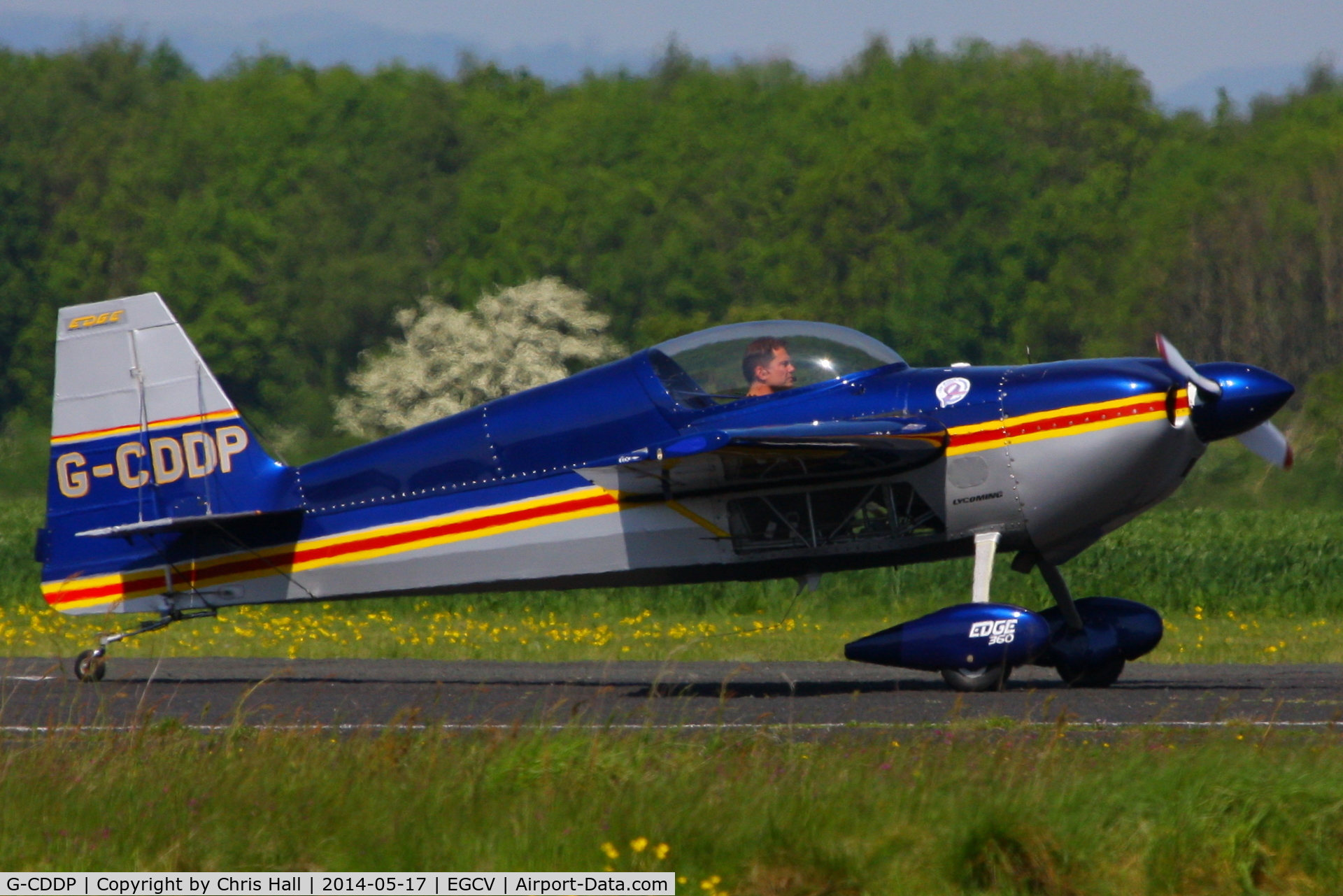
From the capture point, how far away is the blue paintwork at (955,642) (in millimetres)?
9961

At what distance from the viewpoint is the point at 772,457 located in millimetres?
10078

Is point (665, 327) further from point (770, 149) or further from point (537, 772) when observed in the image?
point (537, 772)

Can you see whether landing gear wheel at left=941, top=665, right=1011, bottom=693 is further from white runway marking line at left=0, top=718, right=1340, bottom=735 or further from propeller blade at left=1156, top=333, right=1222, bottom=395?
propeller blade at left=1156, top=333, right=1222, bottom=395

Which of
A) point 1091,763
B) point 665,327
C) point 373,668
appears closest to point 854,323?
point 665,327

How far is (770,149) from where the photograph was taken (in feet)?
233

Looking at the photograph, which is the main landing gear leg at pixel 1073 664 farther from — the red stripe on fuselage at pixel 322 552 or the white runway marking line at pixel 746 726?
the red stripe on fuselage at pixel 322 552

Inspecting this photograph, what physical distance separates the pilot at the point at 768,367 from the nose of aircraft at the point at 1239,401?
254cm

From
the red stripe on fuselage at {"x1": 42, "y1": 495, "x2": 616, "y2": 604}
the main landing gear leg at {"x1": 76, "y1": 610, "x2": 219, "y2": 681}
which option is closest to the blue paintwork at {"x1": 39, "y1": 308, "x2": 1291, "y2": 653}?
the red stripe on fuselage at {"x1": 42, "y1": 495, "x2": 616, "y2": 604}

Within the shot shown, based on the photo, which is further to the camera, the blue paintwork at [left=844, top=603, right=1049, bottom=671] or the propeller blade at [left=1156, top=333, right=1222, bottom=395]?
the blue paintwork at [left=844, top=603, right=1049, bottom=671]

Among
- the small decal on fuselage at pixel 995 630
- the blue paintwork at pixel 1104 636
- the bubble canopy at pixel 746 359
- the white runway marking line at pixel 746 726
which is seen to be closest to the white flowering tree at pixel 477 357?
the bubble canopy at pixel 746 359

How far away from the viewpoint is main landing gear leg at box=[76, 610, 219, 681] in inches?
457

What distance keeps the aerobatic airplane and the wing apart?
0.02 meters

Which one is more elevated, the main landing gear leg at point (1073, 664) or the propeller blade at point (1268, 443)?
the propeller blade at point (1268, 443)

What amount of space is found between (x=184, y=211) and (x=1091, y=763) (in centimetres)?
7103
